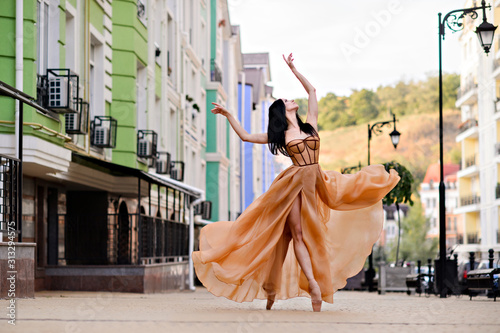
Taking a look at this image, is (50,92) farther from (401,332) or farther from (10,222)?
(401,332)

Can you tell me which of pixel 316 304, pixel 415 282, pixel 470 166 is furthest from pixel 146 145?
pixel 470 166

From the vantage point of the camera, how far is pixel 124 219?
24.8m

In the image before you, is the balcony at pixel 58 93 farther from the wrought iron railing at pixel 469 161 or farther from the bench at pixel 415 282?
the wrought iron railing at pixel 469 161

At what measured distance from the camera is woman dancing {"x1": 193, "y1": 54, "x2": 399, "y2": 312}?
9.41 meters

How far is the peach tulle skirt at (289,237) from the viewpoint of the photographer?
945 centimetres

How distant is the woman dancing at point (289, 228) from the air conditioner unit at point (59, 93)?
6452 millimetres

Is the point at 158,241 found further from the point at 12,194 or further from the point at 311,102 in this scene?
the point at 311,102

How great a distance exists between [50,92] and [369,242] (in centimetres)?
792

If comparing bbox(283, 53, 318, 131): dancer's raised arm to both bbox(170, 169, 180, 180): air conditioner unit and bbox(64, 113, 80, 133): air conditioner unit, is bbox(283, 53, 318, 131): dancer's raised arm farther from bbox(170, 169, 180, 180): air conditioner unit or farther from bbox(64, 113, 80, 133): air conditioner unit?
bbox(170, 169, 180, 180): air conditioner unit

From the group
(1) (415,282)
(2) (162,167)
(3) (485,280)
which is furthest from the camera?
(2) (162,167)

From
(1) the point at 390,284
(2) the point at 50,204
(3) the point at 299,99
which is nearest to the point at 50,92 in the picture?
(2) the point at 50,204

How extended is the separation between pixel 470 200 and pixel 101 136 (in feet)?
179

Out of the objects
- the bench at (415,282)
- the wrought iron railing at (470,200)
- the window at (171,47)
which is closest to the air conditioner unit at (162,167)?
the window at (171,47)

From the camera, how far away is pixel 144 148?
24.8 meters
